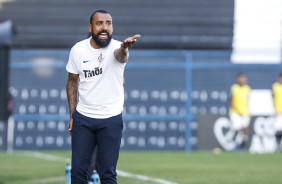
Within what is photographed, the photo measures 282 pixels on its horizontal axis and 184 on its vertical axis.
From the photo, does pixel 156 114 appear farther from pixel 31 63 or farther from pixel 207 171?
pixel 207 171

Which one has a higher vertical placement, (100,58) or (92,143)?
(100,58)

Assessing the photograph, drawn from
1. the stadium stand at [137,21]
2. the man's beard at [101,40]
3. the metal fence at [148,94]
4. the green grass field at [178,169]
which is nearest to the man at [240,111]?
the metal fence at [148,94]

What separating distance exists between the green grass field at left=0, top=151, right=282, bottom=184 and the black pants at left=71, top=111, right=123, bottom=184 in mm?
4430

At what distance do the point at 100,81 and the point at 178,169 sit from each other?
803cm

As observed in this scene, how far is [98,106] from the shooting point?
962 centimetres

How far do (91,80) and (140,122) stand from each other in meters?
17.7

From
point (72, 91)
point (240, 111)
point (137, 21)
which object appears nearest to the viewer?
point (72, 91)

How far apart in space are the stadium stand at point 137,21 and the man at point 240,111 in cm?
161

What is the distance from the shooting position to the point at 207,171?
1695 centimetres

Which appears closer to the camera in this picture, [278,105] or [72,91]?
[72,91]

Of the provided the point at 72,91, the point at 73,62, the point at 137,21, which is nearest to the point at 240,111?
the point at 137,21

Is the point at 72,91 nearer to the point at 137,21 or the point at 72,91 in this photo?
the point at 72,91

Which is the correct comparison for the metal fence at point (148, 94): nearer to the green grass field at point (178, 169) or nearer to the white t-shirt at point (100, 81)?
the green grass field at point (178, 169)

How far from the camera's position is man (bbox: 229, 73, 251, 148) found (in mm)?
26625
